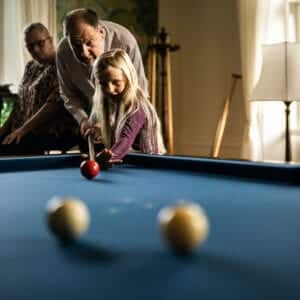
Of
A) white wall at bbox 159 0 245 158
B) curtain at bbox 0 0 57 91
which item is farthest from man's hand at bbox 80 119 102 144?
white wall at bbox 159 0 245 158

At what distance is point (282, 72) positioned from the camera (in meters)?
3.09

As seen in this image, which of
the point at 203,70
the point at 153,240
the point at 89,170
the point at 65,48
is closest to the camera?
the point at 153,240

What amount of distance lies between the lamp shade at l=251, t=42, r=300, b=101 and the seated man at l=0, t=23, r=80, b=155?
4.17 feet

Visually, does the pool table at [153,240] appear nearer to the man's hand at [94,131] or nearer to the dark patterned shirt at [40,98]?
the man's hand at [94,131]

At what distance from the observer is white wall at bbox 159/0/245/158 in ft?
14.6

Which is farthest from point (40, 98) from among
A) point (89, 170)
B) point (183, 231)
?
point (183, 231)

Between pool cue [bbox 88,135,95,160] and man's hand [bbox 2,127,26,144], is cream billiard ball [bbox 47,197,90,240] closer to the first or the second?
pool cue [bbox 88,135,95,160]

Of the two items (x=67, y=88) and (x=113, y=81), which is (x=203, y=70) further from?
(x=113, y=81)

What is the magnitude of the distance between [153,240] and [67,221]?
175mm

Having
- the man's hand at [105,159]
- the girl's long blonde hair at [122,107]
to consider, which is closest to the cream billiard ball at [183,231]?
the man's hand at [105,159]

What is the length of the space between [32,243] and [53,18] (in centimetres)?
367

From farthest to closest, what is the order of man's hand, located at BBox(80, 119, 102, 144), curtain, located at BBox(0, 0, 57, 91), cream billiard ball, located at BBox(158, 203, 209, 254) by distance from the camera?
1. curtain, located at BBox(0, 0, 57, 91)
2. man's hand, located at BBox(80, 119, 102, 144)
3. cream billiard ball, located at BBox(158, 203, 209, 254)

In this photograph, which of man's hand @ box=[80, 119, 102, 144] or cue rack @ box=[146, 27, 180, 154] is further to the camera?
cue rack @ box=[146, 27, 180, 154]

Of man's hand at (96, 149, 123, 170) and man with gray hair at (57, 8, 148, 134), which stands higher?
man with gray hair at (57, 8, 148, 134)
